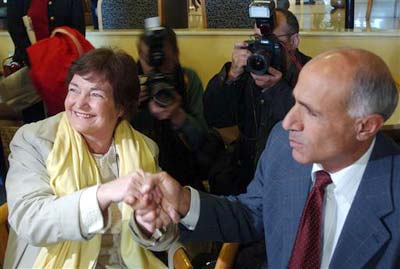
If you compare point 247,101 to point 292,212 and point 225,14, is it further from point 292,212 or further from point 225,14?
point 225,14

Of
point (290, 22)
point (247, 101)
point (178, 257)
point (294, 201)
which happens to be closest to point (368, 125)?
point (294, 201)

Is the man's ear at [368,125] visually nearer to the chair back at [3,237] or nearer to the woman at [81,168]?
the woman at [81,168]

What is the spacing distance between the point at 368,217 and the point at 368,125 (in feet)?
0.71

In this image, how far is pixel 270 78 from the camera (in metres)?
1.84

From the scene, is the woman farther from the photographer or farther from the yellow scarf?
the photographer

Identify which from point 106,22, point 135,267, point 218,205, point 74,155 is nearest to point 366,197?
point 218,205

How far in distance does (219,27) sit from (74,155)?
1960mm

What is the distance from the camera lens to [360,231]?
3.82ft

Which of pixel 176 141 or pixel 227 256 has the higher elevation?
pixel 176 141

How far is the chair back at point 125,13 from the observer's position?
11.1ft

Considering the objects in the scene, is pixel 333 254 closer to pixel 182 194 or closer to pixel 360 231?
pixel 360 231

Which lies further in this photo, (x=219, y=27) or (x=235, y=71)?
(x=219, y=27)

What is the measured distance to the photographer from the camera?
1.81m

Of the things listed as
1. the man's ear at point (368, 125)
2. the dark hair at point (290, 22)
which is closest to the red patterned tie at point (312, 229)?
the man's ear at point (368, 125)
